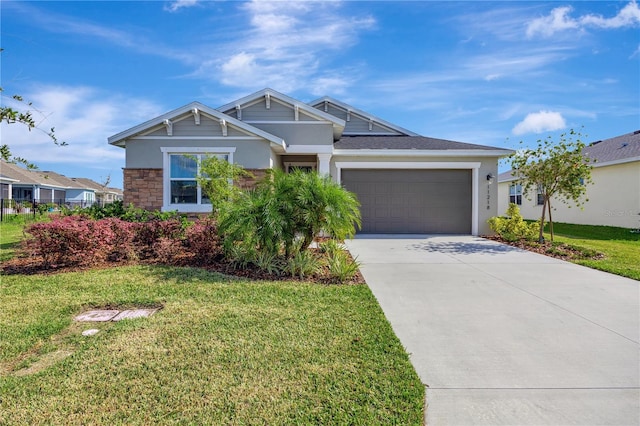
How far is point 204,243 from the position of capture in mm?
7590

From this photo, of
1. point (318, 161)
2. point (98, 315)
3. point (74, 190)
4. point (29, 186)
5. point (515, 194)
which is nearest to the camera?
point (98, 315)

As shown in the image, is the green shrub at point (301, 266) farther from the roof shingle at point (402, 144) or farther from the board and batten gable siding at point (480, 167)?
the roof shingle at point (402, 144)

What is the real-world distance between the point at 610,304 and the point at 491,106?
10.0 meters

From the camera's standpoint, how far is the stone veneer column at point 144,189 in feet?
36.9

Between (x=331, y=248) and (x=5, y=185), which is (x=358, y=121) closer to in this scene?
(x=331, y=248)

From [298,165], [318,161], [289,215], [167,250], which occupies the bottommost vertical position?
[167,250]

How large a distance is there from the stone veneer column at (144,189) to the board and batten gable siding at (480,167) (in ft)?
20.2

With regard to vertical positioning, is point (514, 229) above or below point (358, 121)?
below

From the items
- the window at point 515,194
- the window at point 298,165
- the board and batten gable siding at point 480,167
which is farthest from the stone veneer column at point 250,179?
the window at point 515,194

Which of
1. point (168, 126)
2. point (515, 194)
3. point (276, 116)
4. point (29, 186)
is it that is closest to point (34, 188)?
point (29, 186)

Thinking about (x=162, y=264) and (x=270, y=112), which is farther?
(x=270, y=112)

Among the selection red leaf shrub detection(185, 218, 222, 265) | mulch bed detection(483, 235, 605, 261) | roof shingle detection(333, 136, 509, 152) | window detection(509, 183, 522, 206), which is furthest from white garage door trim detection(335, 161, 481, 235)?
window detection(509, 183, 522, 206)

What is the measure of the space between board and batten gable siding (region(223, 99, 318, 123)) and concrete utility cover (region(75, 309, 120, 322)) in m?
9.24

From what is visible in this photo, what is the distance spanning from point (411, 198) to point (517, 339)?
962 centimetres
